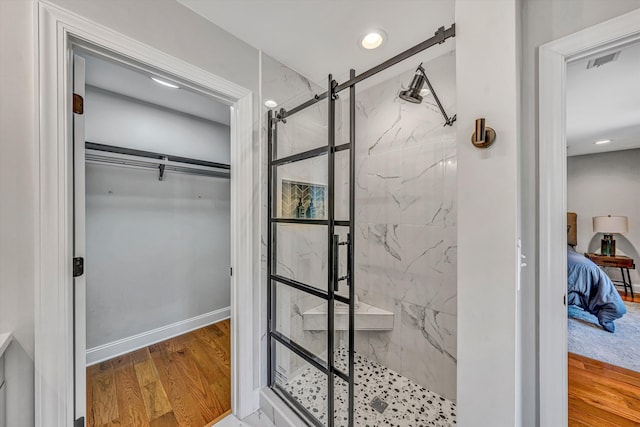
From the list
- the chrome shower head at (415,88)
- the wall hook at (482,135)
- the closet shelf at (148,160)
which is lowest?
the wall hook at (482,135)

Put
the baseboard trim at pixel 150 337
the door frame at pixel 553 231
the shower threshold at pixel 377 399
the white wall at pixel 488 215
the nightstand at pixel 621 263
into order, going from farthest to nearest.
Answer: the nightstand at pixel 621 263
the baseboard trim at pixel 150 337
the shower threshold at pixel 377 399
the door frame at pixel 553 231
the white wall at pixel 488 215

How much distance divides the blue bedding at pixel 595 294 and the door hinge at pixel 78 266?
410cm

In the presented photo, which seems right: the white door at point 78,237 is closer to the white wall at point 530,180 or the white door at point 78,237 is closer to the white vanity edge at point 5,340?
the white vanity edge at point 5,340

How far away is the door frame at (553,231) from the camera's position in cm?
103

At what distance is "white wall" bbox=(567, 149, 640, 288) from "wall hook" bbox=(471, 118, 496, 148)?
539 cm

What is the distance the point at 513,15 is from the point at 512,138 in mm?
392

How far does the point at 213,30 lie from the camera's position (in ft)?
4.90

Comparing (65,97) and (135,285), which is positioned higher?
(65,97)

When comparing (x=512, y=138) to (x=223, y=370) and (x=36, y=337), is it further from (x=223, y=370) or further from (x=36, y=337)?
(x=223, y=370)

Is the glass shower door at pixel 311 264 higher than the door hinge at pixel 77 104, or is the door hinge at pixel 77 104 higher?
the door hinge at pixel 77 104

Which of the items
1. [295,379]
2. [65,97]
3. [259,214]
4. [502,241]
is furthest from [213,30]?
[295,379]

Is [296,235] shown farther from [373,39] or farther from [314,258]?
[373,39]

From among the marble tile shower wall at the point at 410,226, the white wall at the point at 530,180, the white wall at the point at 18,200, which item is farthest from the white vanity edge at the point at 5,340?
the marble tile shower wall at the point at 410,226

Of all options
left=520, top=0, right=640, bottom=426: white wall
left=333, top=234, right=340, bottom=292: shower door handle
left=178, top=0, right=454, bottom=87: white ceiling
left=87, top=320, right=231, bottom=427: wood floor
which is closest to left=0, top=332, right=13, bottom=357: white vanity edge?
left=87, top=320, right=231, bottom=427: wood floor
